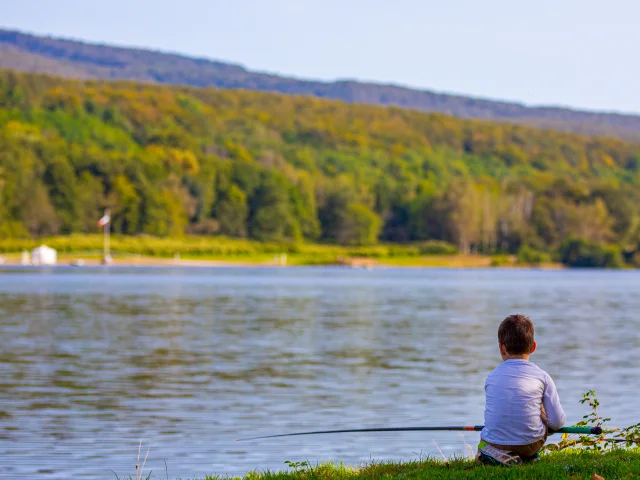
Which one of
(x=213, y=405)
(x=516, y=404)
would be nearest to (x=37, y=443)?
(x=213, y=405)

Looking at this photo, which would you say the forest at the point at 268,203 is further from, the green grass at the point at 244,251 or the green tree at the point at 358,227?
the green grass at the point at 244,251

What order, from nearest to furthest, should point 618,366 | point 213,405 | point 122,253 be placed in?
point 213,405 < point 618,366 < point 122,253

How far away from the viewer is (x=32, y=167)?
5561 inches

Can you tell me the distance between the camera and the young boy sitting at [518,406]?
360 inches

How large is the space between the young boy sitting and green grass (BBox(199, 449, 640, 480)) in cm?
18

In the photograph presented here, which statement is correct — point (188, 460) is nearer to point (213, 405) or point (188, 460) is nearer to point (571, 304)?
point (213, 405)

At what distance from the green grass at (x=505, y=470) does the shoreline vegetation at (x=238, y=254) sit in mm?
118137

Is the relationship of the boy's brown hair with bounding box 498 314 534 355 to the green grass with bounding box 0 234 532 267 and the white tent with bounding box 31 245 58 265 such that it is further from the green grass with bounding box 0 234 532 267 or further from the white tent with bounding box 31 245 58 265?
the green grass with bounding box 0 234 532 267

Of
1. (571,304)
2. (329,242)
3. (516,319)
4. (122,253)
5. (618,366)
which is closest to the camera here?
(516,319)

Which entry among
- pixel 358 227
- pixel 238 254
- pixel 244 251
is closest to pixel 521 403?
pixel 238 254

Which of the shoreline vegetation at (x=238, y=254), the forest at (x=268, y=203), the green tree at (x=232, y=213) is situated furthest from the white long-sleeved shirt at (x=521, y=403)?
the green tree at (x=232, y=213)

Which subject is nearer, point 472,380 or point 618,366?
point 472,380

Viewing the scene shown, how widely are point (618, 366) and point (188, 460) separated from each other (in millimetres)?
14587

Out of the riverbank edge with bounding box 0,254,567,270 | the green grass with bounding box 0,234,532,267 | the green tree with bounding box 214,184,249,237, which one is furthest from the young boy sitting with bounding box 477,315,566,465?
the green tree with bounding box 214,184,249,237
